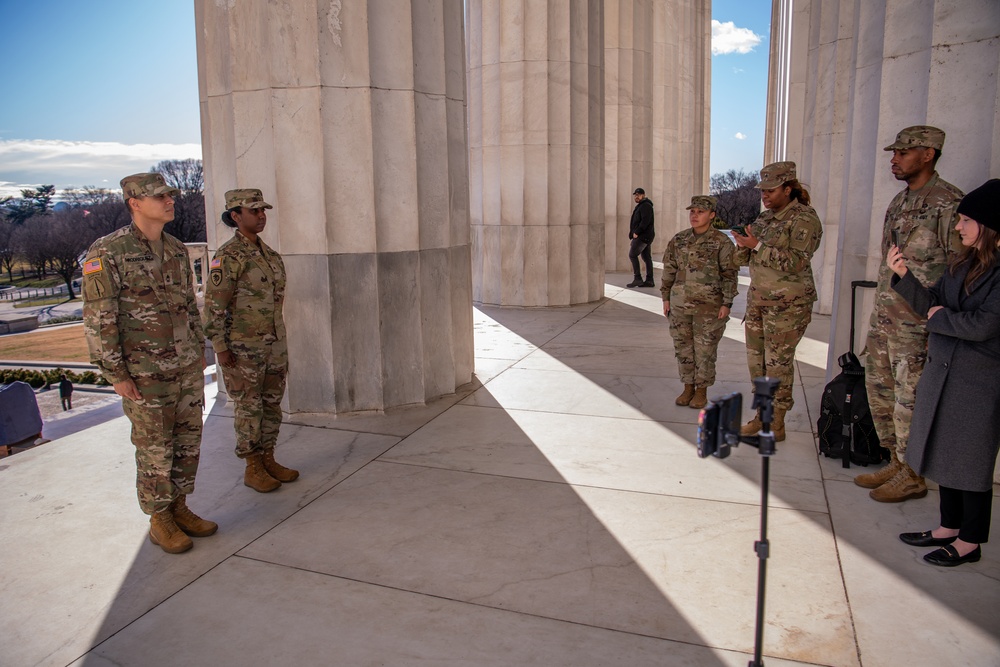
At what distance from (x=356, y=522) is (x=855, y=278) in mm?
4402

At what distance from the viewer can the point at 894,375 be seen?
4.79 meters

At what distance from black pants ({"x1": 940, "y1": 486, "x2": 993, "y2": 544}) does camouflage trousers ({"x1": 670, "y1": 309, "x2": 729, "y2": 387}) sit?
112 inches

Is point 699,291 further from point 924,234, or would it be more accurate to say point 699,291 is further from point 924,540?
point 924,540

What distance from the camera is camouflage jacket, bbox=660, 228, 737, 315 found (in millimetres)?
6598

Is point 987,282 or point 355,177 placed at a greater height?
point 355,177

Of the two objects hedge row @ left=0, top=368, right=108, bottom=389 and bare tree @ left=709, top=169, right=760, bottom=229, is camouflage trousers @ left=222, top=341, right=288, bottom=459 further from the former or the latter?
hedge row @ left=0, top=368, right=108, bottom=389

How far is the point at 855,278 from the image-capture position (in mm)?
6098

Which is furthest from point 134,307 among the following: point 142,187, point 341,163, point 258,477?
point 341,163

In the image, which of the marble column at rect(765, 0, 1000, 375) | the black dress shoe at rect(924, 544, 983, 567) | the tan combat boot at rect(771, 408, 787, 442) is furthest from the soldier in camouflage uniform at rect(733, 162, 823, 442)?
the black dress shoe at rect(924, 544, 983, 567)

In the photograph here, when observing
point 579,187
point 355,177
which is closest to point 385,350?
point 355,177

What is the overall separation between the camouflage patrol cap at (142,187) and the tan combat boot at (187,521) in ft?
5.83

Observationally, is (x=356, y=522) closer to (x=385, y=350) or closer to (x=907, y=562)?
(x=385, y=350)

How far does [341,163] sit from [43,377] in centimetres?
2878

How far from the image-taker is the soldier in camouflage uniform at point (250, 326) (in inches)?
194
